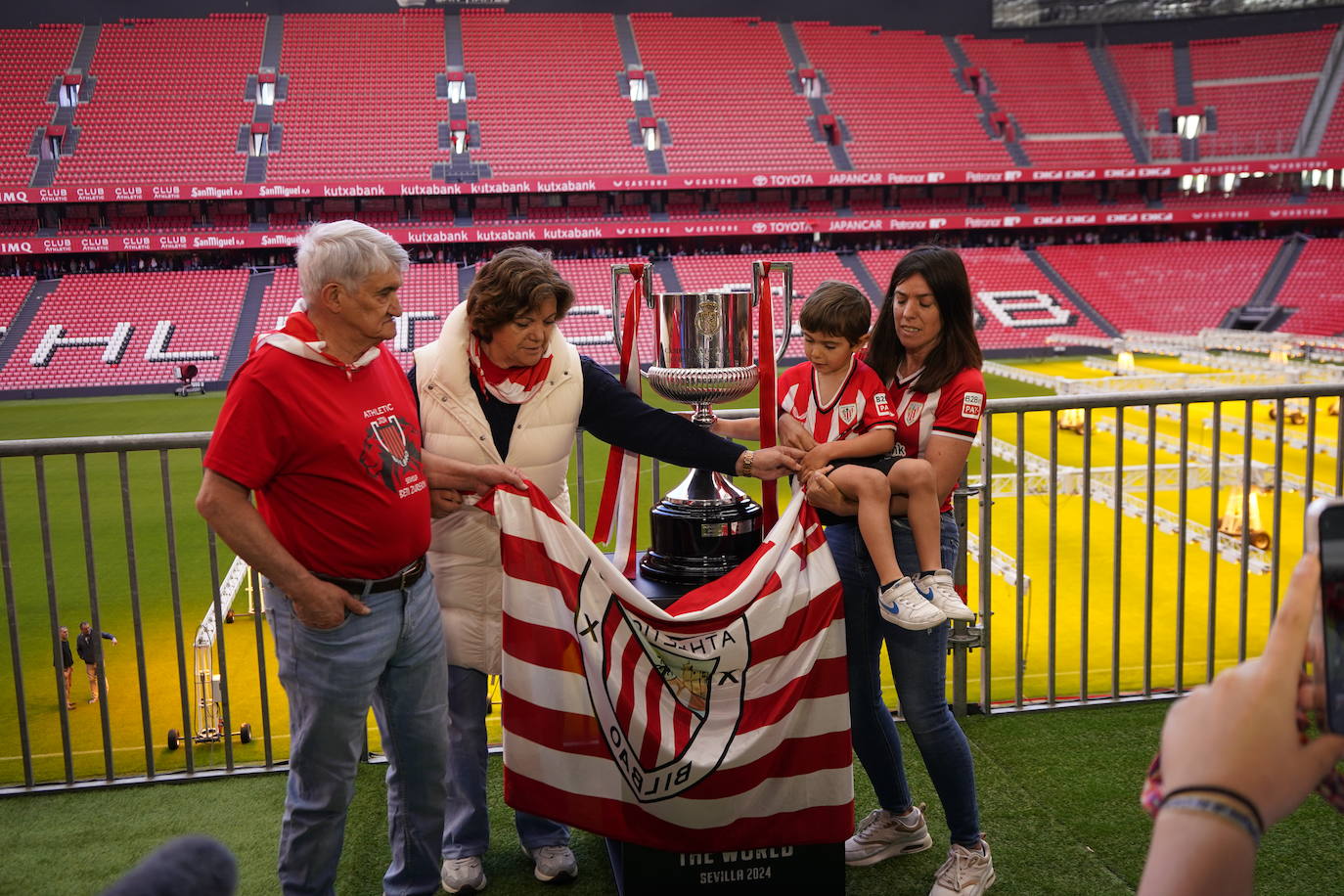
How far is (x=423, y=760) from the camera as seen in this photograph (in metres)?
2.62

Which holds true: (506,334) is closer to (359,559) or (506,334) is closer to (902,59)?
(359,559)

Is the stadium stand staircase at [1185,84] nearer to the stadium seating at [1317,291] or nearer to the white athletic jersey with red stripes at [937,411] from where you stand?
the stadium seating at [1317,291]

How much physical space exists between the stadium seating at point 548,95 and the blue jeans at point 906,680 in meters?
30.3

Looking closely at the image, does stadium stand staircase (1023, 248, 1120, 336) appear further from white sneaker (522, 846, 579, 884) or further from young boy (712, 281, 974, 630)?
white sneaker (522, 846, 579, 884)

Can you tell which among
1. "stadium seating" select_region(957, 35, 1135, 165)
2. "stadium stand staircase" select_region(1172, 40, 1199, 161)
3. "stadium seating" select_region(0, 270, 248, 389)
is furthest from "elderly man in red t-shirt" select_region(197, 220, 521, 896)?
"stadium stand staircase" select_region(1172, 40, 1199, 161)

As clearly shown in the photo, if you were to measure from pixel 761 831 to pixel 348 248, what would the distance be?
1753 mm

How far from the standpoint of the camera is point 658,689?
8.59 feet

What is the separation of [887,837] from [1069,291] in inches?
1240

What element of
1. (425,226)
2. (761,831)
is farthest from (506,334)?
(425,226)

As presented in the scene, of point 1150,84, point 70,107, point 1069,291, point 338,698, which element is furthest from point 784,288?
point 1150,84

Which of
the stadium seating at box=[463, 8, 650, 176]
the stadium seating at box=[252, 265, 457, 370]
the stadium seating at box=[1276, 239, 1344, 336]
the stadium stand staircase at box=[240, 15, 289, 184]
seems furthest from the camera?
the stadium seating at box=[463, 8, 650, 176]

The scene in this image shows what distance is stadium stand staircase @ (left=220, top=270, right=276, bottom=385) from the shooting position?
25.6 metres

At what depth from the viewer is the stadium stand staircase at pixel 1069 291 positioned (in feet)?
98.7

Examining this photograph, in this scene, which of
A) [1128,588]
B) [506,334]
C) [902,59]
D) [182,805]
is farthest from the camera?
[902,59]
